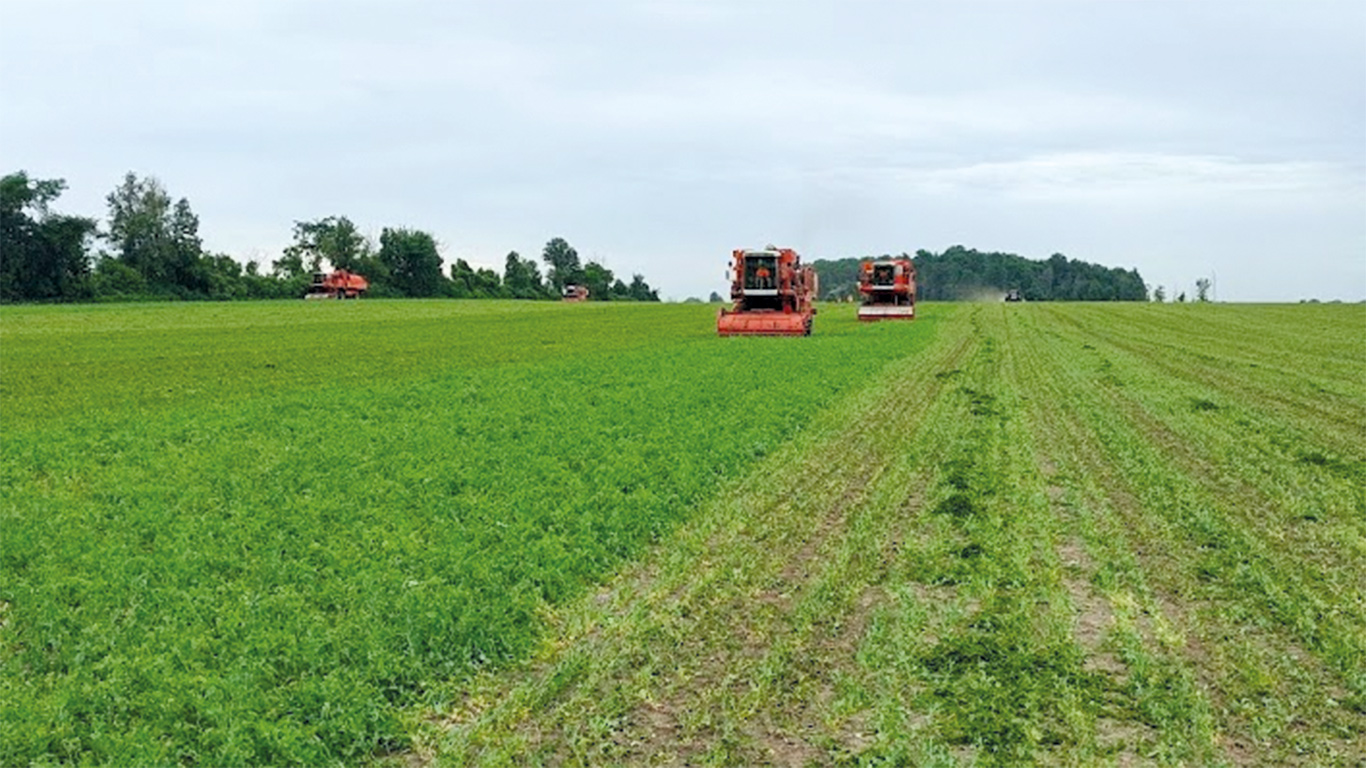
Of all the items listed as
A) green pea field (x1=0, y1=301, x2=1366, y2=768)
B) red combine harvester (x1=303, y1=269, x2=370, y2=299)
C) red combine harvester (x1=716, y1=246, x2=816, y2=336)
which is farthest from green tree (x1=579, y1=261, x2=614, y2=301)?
green pea field (x1=0, y1=301, x2=1366, y2=768)

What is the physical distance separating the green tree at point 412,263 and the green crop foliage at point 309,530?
88.7 m

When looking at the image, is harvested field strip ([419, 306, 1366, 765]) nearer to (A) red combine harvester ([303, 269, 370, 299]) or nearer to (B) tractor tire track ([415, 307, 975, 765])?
(B) tractor tire track ([415, 307, 975, 765])

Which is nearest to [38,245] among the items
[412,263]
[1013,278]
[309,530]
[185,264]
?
[185,264]

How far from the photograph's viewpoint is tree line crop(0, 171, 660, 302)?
72.2 m

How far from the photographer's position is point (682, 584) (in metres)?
8.02

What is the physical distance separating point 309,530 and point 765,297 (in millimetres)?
31454

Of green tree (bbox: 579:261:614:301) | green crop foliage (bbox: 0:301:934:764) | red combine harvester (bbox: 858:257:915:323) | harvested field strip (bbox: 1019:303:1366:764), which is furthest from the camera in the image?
green tree (bbox: 579:261:614:301)

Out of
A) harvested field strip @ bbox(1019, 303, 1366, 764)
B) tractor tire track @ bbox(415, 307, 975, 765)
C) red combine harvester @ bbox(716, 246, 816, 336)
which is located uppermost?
red combine harvester @ bbox(716, 246, 816, 336)

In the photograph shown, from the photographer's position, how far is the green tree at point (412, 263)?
111 m

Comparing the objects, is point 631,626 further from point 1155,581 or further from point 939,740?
point 1155,581

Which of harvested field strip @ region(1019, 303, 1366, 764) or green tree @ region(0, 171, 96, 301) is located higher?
green tree @ region(0, 171, 96, 301)

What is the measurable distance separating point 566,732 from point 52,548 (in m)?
5.40

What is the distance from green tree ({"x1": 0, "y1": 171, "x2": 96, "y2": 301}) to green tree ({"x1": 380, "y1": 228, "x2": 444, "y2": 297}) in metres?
37.9

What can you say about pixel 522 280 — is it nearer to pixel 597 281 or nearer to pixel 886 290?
pixel 597 281
